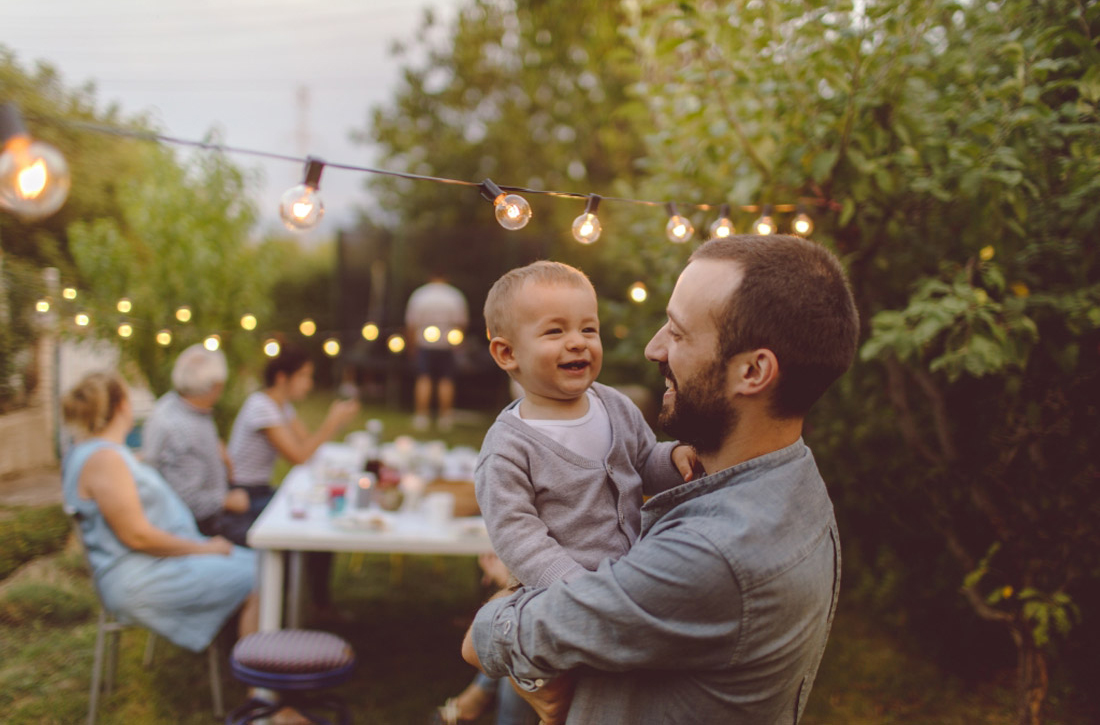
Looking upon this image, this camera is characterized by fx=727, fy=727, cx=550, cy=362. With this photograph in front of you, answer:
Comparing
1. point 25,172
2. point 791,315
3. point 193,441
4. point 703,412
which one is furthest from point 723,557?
point 193,441

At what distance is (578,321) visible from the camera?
5.21ft

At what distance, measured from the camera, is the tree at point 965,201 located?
2344 millimetres

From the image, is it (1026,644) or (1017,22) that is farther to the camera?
(1026,644)

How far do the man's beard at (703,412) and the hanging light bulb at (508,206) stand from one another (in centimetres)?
72

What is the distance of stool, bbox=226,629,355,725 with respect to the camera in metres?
2.64

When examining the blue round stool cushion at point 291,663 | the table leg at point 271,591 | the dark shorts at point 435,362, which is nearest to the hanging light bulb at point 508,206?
the blue round stool cushion at point 291,663

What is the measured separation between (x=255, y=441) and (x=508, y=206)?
9.63 ft

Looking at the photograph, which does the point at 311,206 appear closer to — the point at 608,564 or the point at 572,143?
the point at 608,564

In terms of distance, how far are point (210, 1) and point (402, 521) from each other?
9.49 metres

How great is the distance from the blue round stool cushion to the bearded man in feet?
5.39

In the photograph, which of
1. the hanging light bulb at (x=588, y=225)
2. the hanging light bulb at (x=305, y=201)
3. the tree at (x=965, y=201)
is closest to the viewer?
the hanging light bulb at (x=305, y=201)

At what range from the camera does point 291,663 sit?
2.65m

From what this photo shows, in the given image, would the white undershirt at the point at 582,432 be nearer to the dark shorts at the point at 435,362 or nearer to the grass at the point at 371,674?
the grass at the point at 371,674

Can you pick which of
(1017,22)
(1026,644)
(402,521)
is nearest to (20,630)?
(402,521)
